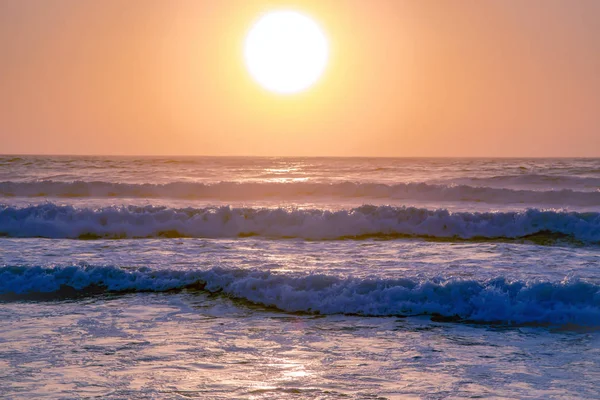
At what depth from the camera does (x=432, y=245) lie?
15648mm

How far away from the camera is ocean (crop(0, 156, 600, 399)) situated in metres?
6.09

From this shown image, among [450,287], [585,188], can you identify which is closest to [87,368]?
[450,287]

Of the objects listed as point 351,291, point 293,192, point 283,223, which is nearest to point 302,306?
point 351,291

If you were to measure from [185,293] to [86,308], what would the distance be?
1.57 metres

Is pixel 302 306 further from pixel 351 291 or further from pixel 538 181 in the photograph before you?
pixel 538 181

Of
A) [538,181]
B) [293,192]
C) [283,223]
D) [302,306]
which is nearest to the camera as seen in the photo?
[302,306]

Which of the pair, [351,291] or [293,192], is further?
[293,192]

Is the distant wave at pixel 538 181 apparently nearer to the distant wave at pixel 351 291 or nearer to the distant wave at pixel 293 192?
the distant wave at pixel 293 192

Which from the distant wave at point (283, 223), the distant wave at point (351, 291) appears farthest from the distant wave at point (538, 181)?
the distant wave at point (351, 291)

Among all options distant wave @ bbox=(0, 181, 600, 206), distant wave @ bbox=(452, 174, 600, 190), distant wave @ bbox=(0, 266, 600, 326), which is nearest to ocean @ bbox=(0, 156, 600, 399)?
distant wave @ bbox=(0, 266, 600, 326)

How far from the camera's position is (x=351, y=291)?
948cm

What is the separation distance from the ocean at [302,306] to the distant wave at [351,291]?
0.03m

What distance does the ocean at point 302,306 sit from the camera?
20.0 ft

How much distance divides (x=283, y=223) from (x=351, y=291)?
952 cm
